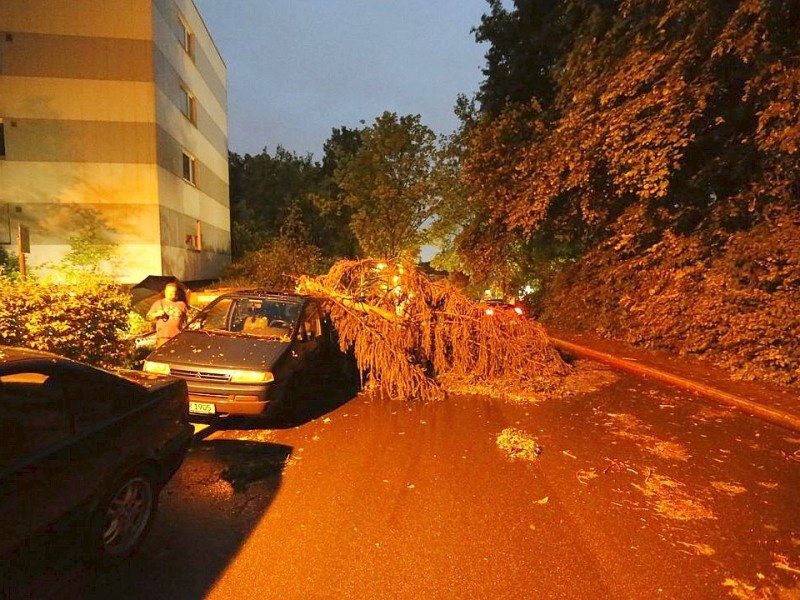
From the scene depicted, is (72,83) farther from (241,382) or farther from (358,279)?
(241,382)

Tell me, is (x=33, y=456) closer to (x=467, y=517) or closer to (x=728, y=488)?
(x=467, y=517)

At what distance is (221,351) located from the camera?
604cm

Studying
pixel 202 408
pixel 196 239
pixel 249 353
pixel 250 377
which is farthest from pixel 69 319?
pixel 196 239

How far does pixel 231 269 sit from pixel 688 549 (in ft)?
65.7

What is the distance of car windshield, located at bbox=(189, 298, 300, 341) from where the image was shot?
22.2 feet

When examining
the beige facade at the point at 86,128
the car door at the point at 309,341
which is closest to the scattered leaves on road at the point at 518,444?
the car door at the point at 309,341

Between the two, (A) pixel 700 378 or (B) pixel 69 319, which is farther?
(A) pixel 700 378

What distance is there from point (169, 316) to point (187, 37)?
1681 cm

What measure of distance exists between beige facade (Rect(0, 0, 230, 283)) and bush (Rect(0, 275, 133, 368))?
9265mm

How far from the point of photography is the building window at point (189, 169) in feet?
62.7

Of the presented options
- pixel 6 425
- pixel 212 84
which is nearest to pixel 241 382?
pixel 6 425

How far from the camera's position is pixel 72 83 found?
15.0 metres

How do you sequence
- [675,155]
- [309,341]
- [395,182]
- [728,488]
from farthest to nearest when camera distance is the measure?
[395,182] → [675,155] → [309,341] → [728,488]

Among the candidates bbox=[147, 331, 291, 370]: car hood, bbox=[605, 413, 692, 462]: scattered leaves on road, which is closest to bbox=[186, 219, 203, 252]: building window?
bbox=[147, 331, 291, 370]: car hood
